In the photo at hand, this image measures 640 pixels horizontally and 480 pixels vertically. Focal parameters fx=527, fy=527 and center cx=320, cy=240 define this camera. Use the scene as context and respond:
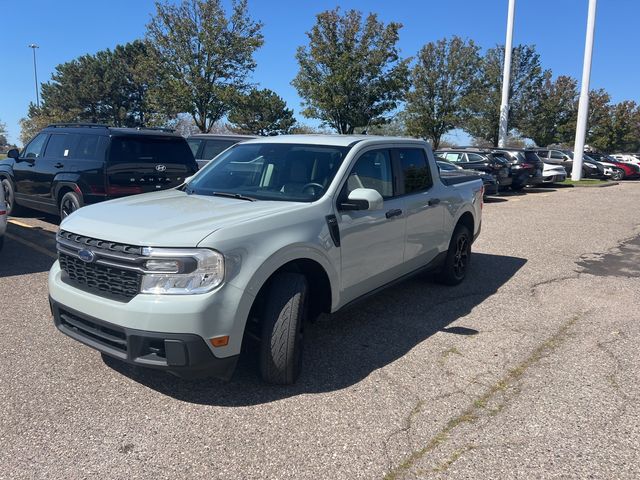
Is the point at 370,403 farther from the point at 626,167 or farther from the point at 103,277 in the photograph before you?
the point at 626,167

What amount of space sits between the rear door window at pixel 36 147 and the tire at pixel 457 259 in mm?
7329

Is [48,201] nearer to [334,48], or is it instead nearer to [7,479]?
[7,479]

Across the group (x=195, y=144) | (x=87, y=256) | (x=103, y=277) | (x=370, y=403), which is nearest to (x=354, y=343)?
(x=370, y=403)

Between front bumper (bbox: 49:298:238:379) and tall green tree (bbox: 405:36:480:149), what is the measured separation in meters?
31.5

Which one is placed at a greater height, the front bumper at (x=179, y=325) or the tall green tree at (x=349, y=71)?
the tall green tree at (x=349, y=71)

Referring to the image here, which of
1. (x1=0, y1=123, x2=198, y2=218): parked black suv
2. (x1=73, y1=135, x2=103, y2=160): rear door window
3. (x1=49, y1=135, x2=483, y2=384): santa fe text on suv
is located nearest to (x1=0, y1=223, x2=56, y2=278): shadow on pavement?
(x1=0, y1=123, x2=198, y2=218): parked black suv

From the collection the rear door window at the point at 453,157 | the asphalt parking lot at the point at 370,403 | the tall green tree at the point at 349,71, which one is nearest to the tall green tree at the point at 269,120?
the tall green tree at the point at 349,71

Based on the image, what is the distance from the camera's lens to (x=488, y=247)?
9.05 metres

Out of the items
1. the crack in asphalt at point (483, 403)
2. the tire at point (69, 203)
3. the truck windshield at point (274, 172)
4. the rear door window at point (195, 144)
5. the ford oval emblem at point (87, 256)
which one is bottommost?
the crack in asphalt at point (483, 403)

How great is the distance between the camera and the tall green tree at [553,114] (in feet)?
124

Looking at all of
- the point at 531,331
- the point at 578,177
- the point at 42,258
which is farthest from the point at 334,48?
the point at 531,331

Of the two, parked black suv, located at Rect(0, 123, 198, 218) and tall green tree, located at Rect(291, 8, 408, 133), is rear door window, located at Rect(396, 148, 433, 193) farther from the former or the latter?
tall green tree, located at Rect(291, 8, 408, 133)

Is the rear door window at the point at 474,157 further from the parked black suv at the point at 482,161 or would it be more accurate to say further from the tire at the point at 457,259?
the tire at the point at 457,259

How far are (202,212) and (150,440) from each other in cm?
152
